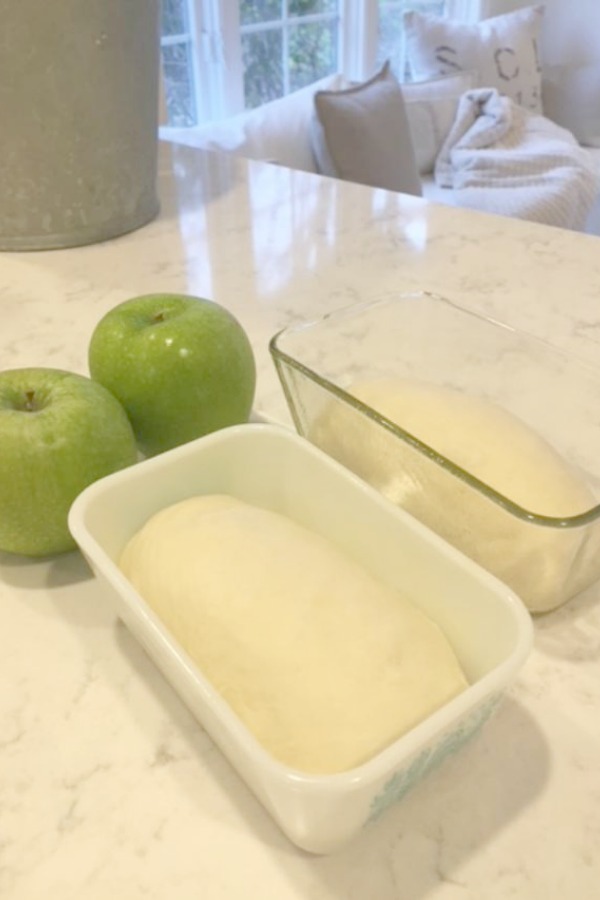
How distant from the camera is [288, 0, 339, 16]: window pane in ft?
7.02

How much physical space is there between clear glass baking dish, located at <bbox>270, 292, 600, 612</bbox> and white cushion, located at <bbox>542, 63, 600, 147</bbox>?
2.45 metres

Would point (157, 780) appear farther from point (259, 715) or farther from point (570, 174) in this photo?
point (570, 174)

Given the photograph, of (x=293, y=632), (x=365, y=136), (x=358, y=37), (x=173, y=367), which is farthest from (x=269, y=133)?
(x=293, y=632)

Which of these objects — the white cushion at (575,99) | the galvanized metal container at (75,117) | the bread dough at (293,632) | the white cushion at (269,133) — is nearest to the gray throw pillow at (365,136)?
the white cushion at (269,133)

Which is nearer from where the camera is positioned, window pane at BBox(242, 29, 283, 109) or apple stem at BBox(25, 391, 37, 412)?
apple stem at BBox(25, 391, 37, 412)

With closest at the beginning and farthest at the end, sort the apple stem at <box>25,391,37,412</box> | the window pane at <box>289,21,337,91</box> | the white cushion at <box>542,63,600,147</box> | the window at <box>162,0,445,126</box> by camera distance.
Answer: the apple stem at <box>25,391,37,412</box> → the window at <box>162,0,445,126</box> → the window pane at <box>289,21,337,91</box> → the white cushion at <box>542,63,600,147</box>

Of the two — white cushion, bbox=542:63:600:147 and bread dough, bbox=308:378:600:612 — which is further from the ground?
bread dough, bbox=308:378:600:612

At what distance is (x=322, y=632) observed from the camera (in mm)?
308

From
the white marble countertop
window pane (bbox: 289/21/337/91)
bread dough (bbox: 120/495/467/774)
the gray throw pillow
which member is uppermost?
bread dough (bbox: 120/495/467/774)

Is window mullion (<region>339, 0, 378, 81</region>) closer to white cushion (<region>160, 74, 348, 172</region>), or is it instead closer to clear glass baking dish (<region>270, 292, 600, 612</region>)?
white cushion (<region>160, 74, 348, 172</region>)

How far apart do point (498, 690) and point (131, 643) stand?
176 millimetres

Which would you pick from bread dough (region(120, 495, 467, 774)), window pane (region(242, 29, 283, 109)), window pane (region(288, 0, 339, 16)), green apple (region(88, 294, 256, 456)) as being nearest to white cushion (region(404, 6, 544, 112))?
window pane (region(288, 0, 339, 16))

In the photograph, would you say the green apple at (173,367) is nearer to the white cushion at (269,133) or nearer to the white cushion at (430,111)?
the white cushion at (269,133)

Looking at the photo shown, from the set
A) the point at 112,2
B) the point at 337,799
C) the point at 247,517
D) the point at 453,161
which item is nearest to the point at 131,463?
the point at 247,517
